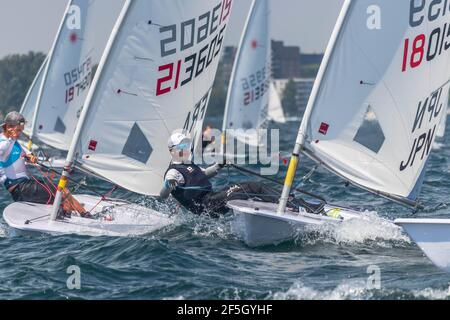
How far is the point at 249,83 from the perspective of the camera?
75.4 ft

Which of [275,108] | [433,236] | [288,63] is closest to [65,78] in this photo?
[433,236]

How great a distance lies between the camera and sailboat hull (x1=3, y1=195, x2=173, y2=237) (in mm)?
9664

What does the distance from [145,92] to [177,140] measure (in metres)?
0.76

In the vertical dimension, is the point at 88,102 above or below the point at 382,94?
below

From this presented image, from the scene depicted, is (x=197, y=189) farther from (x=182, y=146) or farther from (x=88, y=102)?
(x=88, y=102)

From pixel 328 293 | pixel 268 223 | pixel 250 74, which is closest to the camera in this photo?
pixel 328 293

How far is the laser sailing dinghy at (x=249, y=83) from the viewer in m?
22.5

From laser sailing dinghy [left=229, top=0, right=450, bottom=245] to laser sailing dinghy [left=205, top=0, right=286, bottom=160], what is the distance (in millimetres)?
12513

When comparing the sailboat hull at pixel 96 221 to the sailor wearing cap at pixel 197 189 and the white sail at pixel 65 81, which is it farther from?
the white sail at pixel 65 81

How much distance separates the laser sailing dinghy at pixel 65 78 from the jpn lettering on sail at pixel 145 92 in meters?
7.17

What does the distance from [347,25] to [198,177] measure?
2333 mm

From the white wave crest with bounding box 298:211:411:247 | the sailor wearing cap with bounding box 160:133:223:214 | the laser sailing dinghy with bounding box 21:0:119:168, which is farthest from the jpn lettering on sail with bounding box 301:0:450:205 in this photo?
the laser sailing dinghy with bounding box 21:0:119:168

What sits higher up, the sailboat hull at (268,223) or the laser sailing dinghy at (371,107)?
the laser sailing dinghy at (371,107)

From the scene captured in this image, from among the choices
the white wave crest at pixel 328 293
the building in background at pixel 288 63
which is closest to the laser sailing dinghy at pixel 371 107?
the white wave crest at pixel 328 293
